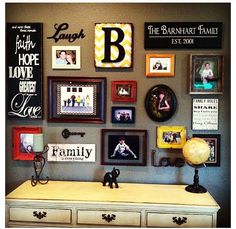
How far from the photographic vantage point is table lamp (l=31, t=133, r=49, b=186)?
257cm

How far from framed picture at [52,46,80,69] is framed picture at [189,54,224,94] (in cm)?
111

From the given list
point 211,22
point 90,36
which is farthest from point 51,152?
point 211,22

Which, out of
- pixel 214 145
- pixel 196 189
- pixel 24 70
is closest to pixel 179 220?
pixel 196 189

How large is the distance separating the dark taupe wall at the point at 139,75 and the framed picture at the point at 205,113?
1.8 inches

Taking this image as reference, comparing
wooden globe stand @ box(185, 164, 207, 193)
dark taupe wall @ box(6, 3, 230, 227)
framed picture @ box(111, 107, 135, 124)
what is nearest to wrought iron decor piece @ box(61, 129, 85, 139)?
dark taupe wall @ box(6, 3, 230, 227)

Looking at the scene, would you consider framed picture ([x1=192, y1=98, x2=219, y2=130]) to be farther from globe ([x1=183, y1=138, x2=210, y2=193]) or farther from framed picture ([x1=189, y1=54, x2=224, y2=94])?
globe ([x1=183, y1=138, x2=210, y2=193])

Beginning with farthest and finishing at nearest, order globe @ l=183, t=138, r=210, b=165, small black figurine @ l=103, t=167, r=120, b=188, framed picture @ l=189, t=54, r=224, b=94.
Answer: framed picture @ l=189, t=54, r=224, b=94 → small black figurine @ l=103, t=167, r=120, b=188 → globe @ l=183, t=138, r=210, b=165

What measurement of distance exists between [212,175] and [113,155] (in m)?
0.97

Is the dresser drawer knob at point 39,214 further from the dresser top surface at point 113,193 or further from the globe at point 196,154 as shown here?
the globe at point 196,154

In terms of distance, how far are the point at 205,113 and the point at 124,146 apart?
0.83m

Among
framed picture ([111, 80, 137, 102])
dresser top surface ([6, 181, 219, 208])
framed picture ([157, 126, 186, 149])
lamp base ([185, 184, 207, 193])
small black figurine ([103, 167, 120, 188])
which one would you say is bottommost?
dresser top surface ([6, 181, 219, 208])

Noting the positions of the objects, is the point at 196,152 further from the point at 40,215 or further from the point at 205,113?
the point at 40,215
